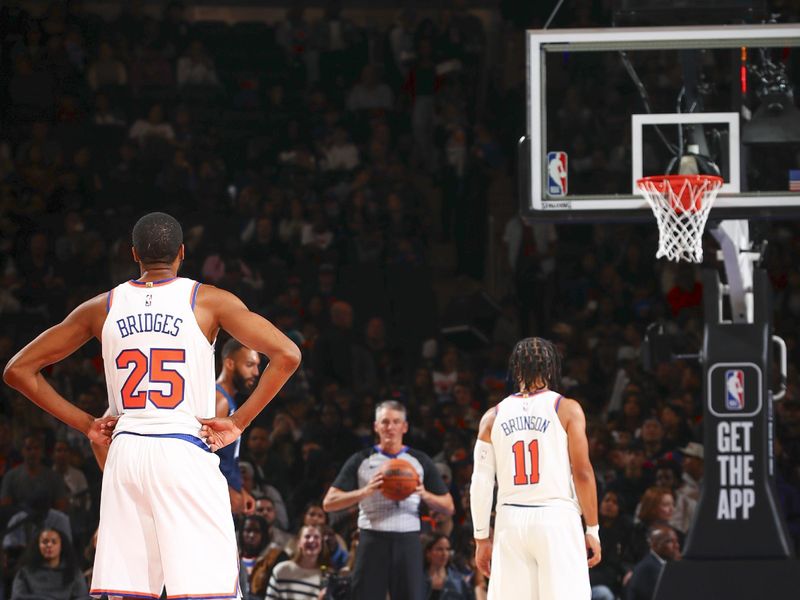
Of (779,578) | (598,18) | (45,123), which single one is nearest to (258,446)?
(779,578)

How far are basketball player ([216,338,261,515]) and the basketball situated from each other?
1368 mm

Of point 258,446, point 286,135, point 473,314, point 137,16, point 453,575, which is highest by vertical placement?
point 137,16

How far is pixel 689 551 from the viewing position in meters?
9.45

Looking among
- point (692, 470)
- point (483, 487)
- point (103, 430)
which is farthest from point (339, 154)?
point (103, 430)

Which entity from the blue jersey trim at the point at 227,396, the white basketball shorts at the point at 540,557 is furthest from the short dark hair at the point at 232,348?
the white basketball shorts at the point at 540,557

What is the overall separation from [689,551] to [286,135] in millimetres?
9572

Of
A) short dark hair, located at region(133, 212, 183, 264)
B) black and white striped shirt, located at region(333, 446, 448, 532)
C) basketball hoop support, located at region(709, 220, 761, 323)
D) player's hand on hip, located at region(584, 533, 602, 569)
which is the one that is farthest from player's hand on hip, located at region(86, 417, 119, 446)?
basketball hoop support, located at region(709, 220, 761, 323)

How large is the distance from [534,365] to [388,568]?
2657 millimetres

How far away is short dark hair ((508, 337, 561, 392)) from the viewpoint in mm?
7449

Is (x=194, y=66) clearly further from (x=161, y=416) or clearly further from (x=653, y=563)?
(x=161, y=416)

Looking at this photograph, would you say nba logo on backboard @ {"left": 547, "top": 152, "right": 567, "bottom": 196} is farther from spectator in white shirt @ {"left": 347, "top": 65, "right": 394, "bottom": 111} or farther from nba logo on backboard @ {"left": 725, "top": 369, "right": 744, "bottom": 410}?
spectator in white shirt @ {"left": 347, "top": 65, "right": 394, "bottom": 111}

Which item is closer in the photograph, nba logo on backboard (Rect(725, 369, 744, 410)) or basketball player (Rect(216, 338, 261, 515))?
basketball player (Rect(216, 338, 261, 515))

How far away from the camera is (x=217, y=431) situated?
18.5ft

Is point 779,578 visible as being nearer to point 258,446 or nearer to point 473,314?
point 258,446
